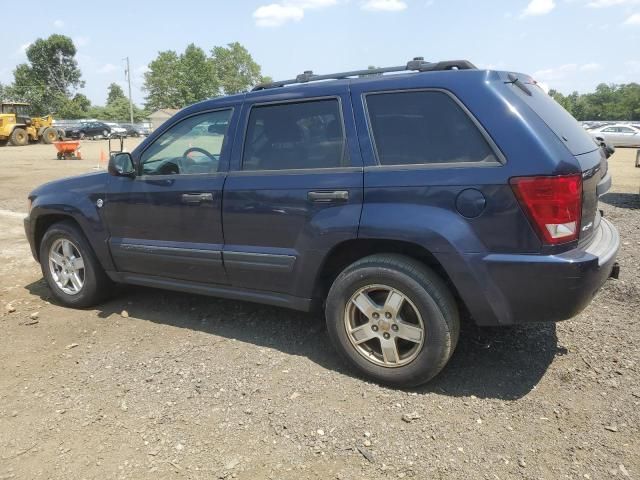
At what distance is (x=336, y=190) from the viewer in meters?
3.16

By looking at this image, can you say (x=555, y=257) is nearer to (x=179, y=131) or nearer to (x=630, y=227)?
(x=179, y=131)

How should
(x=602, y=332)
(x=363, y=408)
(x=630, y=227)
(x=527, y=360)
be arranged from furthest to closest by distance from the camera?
(x=630, y=227) < (x=602, y=332) < (x=527, y=360) < (x=363, y=408)

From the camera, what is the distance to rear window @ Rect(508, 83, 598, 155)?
287 centimetres

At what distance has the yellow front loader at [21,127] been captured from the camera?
104 ft

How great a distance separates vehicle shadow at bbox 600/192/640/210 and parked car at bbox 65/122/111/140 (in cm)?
4202

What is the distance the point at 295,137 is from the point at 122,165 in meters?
1.54

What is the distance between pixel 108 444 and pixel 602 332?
338 centimetres

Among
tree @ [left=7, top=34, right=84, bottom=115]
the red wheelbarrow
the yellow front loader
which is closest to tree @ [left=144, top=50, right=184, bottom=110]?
tree @ [left=7, top=34, right=84, bottom=115]

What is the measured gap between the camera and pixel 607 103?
104062mm

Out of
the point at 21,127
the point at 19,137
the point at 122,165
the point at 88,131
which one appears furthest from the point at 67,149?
the point at 88,131

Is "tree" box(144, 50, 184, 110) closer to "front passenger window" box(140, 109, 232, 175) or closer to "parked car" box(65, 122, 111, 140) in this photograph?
"parked car" box(65, 122, 111, 140)

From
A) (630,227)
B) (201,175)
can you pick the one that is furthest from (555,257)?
(630,227)

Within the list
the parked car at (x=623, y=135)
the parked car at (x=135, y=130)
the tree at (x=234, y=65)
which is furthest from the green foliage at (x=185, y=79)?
the parked car at (x=623, y=135)

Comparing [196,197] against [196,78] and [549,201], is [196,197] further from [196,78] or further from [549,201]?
[196,78]
